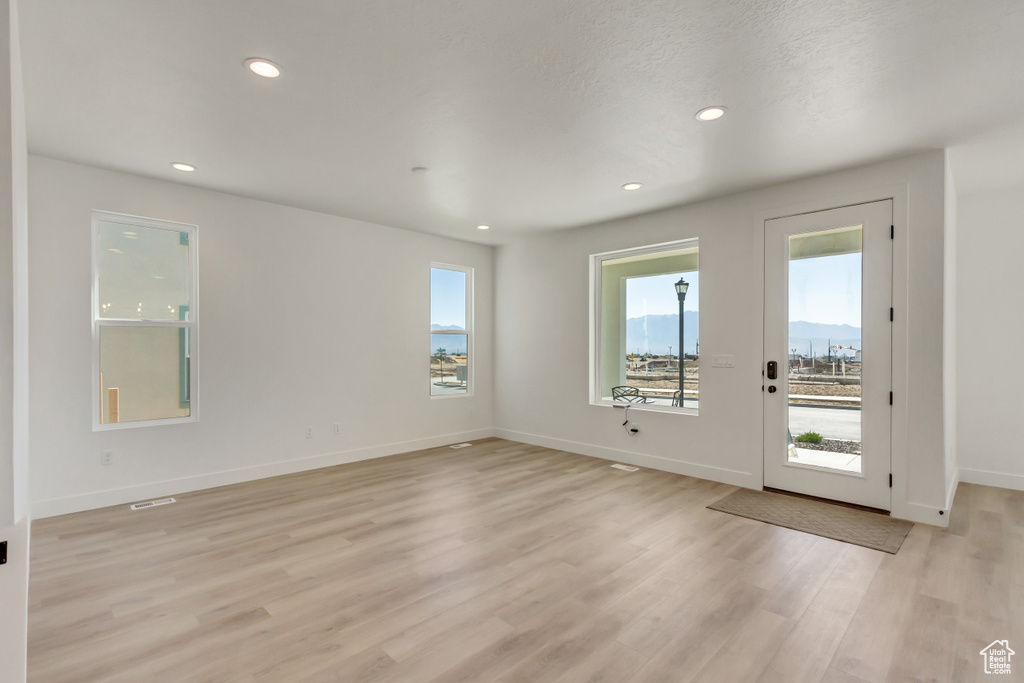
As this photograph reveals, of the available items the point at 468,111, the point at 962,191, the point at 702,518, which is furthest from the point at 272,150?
the point at 962,191

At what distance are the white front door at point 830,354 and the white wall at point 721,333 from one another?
0.09m

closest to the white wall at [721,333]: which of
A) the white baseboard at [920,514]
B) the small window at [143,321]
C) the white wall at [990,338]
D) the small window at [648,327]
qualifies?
the white baseboard at [920,514]

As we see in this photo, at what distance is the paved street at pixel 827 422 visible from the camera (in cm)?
392

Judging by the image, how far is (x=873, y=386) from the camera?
382 centimetres

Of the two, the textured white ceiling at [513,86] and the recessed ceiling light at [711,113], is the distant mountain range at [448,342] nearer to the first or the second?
the textured white ceiling at [513,86]

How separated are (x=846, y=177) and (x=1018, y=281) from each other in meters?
2.05

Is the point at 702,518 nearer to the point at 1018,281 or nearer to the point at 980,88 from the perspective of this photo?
the point at 980,88

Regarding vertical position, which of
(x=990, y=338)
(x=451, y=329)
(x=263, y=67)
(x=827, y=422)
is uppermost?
(x=263, y=67)

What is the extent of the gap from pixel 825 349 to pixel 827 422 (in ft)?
2.01

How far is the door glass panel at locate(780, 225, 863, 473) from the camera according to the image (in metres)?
3.93

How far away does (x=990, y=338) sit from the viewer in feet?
14.8

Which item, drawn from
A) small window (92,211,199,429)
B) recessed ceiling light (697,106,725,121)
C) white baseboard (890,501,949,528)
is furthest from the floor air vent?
white baseboard (890,501,949,528)

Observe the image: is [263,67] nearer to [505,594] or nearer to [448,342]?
[505,594]

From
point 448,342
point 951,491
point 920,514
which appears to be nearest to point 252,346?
point 448,342
